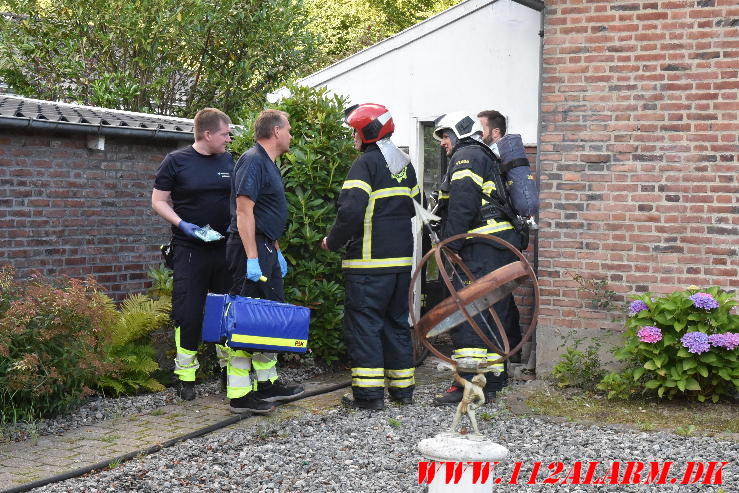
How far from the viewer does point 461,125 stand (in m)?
7.08

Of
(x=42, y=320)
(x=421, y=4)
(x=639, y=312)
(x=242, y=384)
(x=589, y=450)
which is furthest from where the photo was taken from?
(x=421, y=4)

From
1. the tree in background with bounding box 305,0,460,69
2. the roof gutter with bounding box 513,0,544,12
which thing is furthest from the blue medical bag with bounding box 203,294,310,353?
the tree in background with bounding box 305,0,460,69

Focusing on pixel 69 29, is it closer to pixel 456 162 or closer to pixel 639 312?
pixel 456 162

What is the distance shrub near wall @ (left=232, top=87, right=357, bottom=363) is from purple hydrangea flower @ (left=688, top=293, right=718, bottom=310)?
289cm

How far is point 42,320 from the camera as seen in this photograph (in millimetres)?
5938

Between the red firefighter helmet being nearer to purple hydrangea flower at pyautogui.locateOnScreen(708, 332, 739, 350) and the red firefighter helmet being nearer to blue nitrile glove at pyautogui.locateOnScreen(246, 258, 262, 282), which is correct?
blue nitrile glove at pyautogui.locateOnScreen(246, 258, 262, 282)

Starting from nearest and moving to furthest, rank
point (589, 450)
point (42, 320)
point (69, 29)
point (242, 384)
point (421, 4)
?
1. point (589, 450)
2. point (42, 320)
3. point (242, 384)
4. point (69, 29)
5. point (421, 4)

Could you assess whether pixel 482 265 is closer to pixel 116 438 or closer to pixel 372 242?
pixel 372 242

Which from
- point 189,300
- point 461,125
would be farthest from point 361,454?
point 461,125

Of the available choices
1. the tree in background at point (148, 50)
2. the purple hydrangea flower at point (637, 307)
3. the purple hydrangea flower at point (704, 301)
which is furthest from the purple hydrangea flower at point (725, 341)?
the tree in background at point (148, 50)

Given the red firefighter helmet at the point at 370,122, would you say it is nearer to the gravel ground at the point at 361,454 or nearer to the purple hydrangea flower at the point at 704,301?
the gravel ground at the point at 361,454

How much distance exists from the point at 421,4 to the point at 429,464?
26145mm

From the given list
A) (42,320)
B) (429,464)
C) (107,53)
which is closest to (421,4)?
(107,53)

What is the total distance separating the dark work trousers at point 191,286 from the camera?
6.69 m
